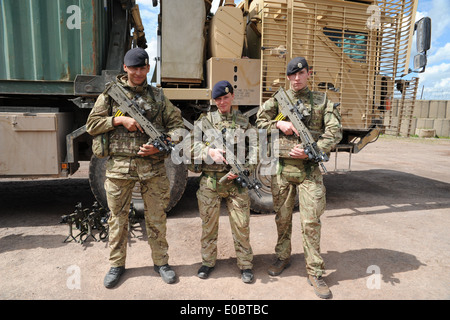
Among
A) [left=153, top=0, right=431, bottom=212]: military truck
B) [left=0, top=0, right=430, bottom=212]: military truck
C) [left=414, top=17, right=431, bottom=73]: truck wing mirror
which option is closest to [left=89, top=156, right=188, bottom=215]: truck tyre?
[left=0, top=0, right=430, bottom=212]: military truck

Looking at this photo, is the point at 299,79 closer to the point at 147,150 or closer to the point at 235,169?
the point at 235,169

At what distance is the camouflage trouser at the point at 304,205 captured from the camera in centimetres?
259

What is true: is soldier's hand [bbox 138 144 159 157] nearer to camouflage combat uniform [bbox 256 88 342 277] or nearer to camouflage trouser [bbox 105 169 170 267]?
camouflage trouser [bbox 105 169 170 267]

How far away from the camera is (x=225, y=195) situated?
2748 mm

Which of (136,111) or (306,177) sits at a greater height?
(136,111)

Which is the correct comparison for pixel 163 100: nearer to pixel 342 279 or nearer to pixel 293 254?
pixel 293 254

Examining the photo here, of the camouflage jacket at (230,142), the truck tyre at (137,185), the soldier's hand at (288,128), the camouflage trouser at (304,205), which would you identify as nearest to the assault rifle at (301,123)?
the soldier's hand at (288,128)

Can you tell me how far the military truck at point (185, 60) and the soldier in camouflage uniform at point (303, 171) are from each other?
4.47 feet

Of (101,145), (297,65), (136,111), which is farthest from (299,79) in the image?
(101,145)

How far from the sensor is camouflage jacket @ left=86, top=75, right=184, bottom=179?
8.50 ft

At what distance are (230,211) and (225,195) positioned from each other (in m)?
0.15

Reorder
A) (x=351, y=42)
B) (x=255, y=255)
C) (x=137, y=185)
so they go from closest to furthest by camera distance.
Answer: (x=255, y=255), (x=137, y=185), (x=351, y=42)

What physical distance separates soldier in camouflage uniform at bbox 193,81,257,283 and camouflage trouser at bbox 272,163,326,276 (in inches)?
12.5
